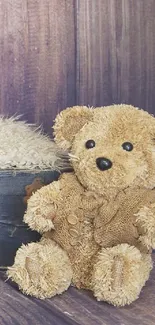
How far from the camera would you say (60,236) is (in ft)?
3.15

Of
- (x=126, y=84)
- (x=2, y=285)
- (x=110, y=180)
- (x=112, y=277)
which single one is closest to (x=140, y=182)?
(x=110, y=180)

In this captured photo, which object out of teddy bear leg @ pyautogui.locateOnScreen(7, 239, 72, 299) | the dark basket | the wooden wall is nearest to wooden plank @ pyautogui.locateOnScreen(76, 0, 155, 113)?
the wooden wall

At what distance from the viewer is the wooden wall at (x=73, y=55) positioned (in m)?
1.36

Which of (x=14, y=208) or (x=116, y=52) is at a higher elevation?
(x=116, y=52)

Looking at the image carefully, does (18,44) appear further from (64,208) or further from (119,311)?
(119,311)

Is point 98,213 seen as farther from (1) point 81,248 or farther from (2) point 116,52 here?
(2) point 116,52

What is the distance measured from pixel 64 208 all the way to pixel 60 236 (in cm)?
5

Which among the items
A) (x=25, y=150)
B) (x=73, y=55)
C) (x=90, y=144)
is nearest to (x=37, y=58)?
(x=73, y=55)

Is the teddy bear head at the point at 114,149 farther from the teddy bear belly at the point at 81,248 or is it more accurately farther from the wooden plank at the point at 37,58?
the wooden plank at the point at 37,58

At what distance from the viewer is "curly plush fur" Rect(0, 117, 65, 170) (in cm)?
104

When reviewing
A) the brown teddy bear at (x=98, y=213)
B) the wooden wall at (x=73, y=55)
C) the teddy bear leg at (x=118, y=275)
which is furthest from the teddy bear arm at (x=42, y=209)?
the wooden wall at (x=73, y=55)

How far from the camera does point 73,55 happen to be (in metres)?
1.37

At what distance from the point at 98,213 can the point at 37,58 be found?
559 mm

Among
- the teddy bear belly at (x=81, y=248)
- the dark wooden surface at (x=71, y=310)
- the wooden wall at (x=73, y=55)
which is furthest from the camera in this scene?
the wooden wall at (x=73, y=55)
